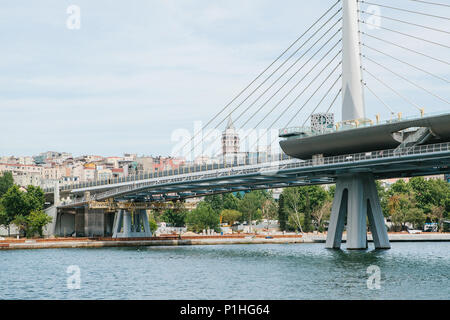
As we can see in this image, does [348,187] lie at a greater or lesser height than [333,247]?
greater

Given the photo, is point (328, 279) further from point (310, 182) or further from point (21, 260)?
point (310, 182)

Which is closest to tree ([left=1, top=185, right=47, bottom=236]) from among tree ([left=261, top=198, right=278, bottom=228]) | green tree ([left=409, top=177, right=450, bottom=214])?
tree ([left=261, top=198, right=278, bottom=228])

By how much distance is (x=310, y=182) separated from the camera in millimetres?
81875

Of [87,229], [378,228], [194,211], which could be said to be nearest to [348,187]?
[378,228]

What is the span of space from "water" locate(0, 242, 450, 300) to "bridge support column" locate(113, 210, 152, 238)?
3487 centimetres

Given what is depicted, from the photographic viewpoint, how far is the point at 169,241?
3807 inches

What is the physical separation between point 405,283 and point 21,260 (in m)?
38.2

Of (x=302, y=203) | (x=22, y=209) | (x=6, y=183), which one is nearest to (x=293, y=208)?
(x=302, y=203)

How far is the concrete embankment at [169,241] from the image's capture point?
86.4m

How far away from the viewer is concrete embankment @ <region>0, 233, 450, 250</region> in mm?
86438

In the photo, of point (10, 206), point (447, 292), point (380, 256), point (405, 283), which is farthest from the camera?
point (10, 206)

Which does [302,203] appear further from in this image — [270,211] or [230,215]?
[230,215]
